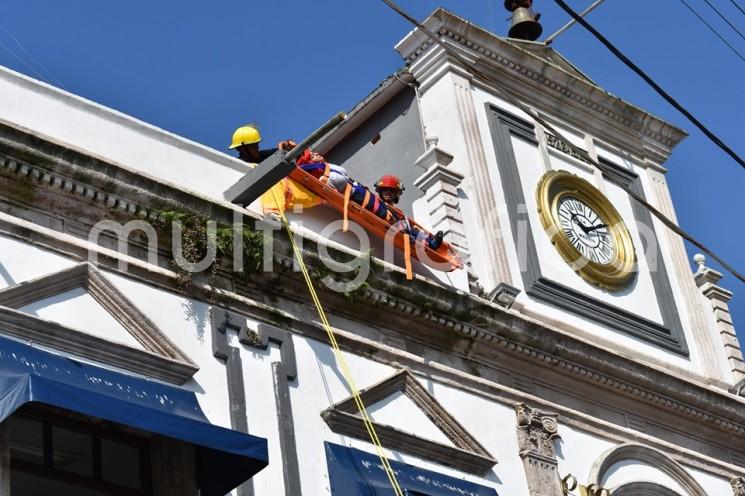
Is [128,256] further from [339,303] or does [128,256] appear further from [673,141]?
[673,141]

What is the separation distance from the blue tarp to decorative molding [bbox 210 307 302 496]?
395 mm

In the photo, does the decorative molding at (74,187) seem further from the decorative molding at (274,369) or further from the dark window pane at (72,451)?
the dark window pane at (72,451)

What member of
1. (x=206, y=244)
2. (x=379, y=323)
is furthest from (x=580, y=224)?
(x=206, y=244)

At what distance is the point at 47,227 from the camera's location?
12898mm

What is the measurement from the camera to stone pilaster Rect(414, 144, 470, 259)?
17.0m

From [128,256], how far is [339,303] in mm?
2205

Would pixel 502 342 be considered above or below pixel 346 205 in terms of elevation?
below

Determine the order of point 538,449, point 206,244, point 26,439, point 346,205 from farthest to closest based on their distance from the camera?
point 346,205 < point 538,449 < point 206,244 < point 26,439

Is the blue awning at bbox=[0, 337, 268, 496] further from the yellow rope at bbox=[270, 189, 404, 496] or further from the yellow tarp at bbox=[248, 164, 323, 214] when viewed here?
the yellow tarp at bbox=[248, 164, 323, 214]

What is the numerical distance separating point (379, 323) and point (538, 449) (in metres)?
1.99

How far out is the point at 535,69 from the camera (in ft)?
63.7

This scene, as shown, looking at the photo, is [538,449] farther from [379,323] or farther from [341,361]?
[341,361]

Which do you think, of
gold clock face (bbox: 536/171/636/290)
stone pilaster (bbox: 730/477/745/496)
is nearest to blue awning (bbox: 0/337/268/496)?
gold clock face (bbox: 536/171/636/290)

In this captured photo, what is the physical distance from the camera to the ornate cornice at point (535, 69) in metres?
18.8
